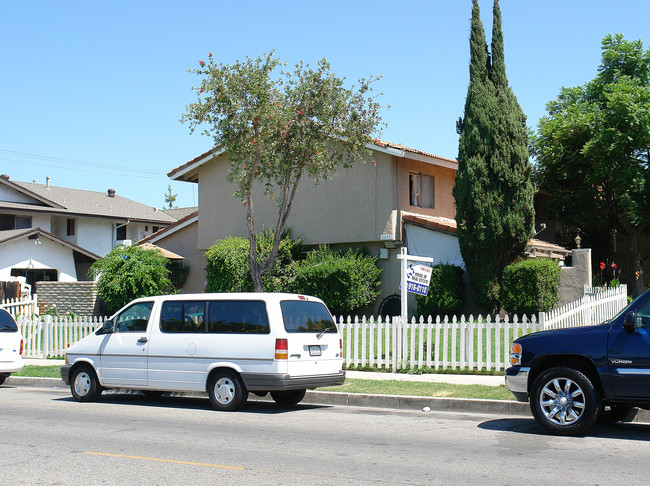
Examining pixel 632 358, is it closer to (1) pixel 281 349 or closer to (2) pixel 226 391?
(1) pixel 281 349

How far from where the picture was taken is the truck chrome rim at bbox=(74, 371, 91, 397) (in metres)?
12.5

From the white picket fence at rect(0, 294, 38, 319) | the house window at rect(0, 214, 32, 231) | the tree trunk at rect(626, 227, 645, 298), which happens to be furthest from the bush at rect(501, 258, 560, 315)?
the house window at rect(0, 214, 32, 231)

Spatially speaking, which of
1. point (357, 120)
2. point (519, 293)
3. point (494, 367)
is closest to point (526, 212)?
point (519, 293)

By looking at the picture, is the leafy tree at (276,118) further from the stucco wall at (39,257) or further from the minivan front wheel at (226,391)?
the stucco wall at (39,257)

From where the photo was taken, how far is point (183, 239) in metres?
28.6

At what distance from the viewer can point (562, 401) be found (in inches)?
347

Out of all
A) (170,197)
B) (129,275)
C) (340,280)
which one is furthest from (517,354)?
(170,197)

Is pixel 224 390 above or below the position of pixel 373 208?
below

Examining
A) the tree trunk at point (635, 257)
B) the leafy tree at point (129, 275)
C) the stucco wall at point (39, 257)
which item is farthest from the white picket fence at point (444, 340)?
the stucco wall at point (39, 257)

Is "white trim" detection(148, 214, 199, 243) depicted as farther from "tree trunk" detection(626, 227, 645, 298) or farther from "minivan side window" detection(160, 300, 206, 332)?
"minivan side window" detection(160, 300, 206, 332)

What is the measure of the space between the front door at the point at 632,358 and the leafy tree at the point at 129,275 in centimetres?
1862

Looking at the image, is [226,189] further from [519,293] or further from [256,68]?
[519,293]

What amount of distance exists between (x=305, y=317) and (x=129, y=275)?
14816mm

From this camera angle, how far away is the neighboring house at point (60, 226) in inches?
1289
